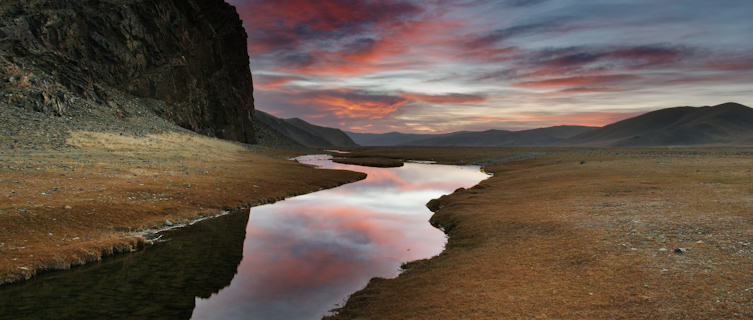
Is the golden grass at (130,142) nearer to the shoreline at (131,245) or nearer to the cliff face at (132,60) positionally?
the cliff face at (132,60)

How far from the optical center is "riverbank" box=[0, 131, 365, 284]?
17656 millimetres

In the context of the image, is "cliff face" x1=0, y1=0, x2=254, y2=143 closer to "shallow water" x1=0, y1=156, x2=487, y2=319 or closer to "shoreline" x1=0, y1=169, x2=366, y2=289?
"shoreline" x1=0, y1=169, x2=366, y2=289

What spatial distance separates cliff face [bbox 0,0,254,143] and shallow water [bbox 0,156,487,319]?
58.4m

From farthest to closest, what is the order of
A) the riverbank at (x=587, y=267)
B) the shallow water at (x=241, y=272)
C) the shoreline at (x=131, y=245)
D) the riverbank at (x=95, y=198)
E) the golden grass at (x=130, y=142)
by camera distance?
the golden grass at (x=130, y=142) < the riverbank at (x=95, y=198) < the shoreline at (x=131, y=245) < the shallow water at (x=241, y=272) < the riverbank at (x=587, y=267)

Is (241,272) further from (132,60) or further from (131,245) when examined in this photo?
(132,60)

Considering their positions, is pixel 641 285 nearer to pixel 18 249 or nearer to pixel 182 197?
pixel 18 249

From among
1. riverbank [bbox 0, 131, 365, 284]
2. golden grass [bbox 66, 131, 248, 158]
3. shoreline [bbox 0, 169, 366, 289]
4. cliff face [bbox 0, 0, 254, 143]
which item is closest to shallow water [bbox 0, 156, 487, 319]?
shoreline [bbox 0, 169, 366, 289]

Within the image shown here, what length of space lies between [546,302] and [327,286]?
8.86 m

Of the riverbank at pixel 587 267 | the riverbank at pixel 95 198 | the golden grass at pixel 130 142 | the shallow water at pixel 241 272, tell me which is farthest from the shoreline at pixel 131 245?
the golden grass at pixel 130 142

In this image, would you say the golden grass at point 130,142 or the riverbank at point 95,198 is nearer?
the riverbank at point 95,198

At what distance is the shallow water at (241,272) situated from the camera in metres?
13.6

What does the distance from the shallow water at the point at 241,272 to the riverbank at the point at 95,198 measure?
4.77ft

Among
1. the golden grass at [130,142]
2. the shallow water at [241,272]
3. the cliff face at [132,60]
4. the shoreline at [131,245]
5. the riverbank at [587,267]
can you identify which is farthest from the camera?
the cliff face at [132,60]

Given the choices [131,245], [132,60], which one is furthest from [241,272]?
[132,60]
